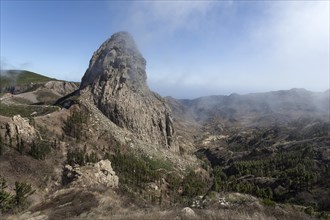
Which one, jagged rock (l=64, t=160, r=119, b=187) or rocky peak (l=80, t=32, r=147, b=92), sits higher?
rocky peak (l=80, t=32, r=147, b=92)

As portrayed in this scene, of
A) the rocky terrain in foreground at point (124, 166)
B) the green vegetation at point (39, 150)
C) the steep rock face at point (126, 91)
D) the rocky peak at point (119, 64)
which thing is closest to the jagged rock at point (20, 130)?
the rocky terrain in foreground at point (124, 166)

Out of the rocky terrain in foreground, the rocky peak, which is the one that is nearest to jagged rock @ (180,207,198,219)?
the rocky terrain in foreground

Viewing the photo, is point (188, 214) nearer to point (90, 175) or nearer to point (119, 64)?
point (90, 175)

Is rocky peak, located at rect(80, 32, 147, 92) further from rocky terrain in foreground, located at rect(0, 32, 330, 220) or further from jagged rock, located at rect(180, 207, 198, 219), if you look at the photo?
jagged rock, located at rect(180, 207, 198, 219)

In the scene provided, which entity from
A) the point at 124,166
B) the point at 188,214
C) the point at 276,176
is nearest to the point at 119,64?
the point at 124,166

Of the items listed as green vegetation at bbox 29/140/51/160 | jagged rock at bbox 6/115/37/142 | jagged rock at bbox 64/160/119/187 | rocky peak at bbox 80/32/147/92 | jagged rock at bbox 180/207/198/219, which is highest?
rocky peak at bbox 80/32/147/92

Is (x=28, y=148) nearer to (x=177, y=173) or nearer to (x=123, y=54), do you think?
(x=177, y=173)

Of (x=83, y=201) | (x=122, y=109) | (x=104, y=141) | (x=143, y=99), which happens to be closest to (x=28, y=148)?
(x=104, y=141)
